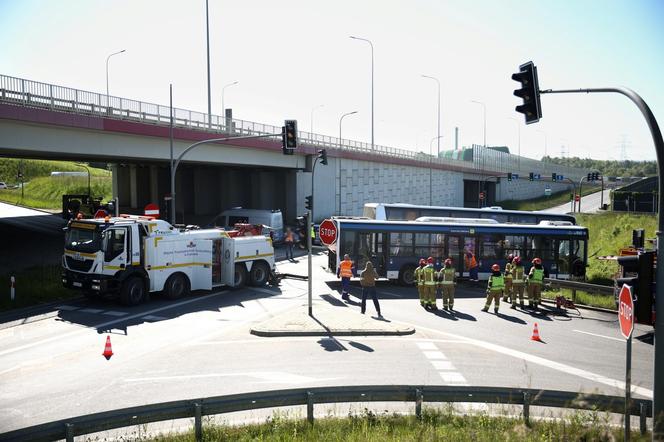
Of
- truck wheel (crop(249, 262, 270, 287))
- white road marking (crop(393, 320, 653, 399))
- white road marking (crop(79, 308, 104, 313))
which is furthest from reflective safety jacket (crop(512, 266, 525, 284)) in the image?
white road marking (crop(79, 308, 104, 313))

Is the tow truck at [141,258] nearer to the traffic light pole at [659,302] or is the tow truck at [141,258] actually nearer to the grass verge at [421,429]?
the grass verge at [421,429]

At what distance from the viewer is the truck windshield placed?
17281 millimetres

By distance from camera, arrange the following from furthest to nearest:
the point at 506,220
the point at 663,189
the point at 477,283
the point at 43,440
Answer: the point at 506,220 < the point at 477,283 < the point at 663,189 < the point at 43,440

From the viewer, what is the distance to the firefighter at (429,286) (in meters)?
17.8

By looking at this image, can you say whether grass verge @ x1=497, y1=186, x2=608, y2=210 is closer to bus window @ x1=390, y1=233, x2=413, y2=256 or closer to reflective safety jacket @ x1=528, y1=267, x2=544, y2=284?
bus window @ x1=390, y1=233, x2=413, y2=256

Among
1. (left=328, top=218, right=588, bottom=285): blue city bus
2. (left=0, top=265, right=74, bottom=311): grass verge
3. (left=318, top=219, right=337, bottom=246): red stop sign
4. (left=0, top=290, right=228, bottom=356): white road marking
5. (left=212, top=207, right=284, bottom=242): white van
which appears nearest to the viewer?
(left=0, top=290, right=228, bottom=356): white road marking

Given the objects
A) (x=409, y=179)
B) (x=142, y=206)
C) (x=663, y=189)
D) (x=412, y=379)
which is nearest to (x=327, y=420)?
(x=412, y=379)

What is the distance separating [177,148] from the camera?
3225 centimetres

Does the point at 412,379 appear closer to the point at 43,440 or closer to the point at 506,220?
the point at 43,440

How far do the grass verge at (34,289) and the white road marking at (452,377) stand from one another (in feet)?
43.1

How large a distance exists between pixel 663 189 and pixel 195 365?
8706mm


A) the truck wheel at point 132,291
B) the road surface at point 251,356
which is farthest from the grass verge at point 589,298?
the truck wheel at point 132,291

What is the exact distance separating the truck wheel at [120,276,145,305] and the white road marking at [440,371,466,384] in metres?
10.3

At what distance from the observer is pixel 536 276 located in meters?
18.5
